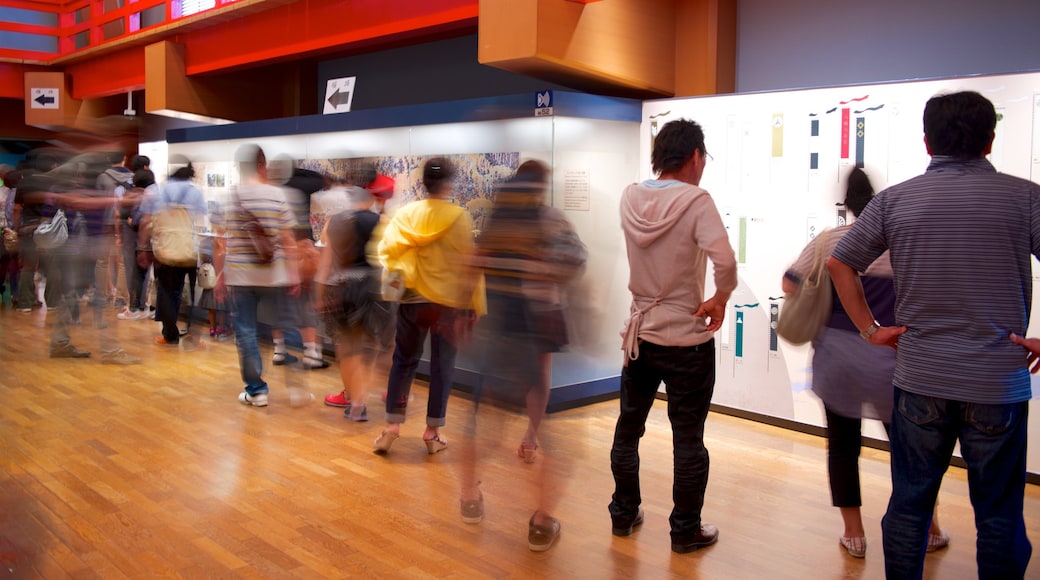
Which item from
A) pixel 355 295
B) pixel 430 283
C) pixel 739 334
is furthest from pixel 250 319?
pixel 739 334

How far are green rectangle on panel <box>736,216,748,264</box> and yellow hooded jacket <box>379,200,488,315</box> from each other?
214cm

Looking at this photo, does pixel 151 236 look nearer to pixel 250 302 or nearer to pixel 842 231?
pixel 250 302

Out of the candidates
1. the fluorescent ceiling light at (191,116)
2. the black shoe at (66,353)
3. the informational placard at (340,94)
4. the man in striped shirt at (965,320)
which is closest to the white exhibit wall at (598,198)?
the man in striped shirt at (965,320)

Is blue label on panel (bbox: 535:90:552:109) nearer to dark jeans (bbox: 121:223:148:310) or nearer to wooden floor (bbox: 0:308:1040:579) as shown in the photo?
wooden floor (bbox: 0:308:1040:579)

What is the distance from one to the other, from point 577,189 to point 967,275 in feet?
12.5

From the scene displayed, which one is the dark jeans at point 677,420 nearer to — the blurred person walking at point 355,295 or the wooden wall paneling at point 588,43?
the blurred person walking at point 355,295

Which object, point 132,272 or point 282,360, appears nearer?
point 282,360

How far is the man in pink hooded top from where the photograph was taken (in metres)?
3.31

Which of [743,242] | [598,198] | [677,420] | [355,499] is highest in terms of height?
[598,198]

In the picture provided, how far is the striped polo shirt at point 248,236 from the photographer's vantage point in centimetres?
538

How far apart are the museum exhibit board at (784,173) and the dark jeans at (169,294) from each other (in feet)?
15.1

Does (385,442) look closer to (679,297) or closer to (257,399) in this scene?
(257,399)

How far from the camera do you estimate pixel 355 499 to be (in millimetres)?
4211

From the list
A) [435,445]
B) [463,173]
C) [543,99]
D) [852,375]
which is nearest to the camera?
[852,375]
